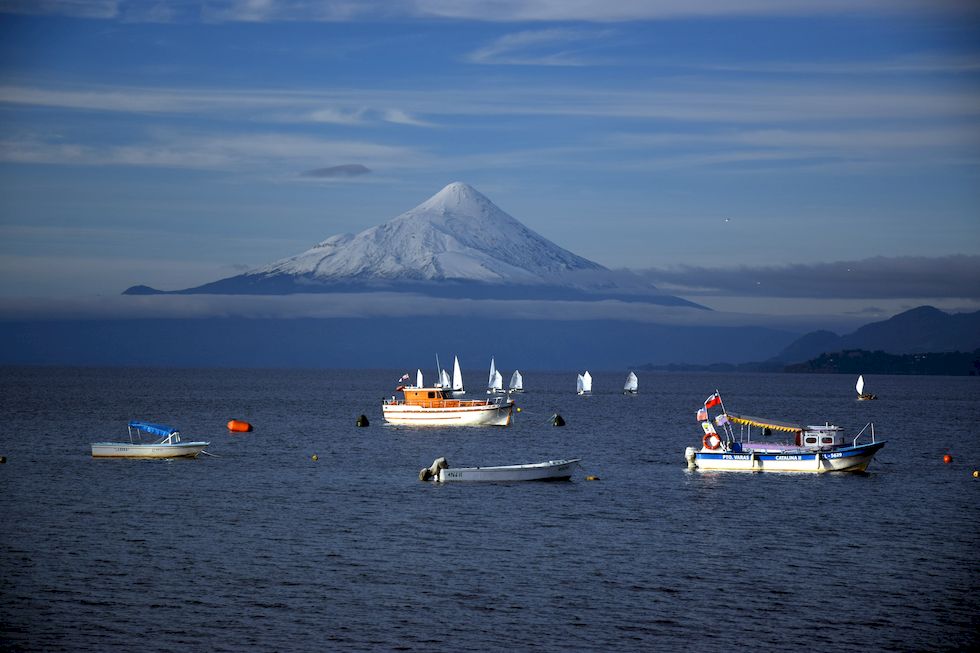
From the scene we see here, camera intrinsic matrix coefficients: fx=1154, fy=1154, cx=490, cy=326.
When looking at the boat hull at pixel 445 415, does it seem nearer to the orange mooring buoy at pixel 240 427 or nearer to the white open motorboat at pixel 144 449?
the orange mooring buoy at pixel 240 427

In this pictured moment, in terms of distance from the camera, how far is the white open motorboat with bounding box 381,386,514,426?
126 meters

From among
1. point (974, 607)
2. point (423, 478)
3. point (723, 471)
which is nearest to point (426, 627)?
point (974, 607)

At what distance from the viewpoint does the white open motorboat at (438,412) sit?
413 ft

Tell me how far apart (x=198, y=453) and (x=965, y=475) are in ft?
195

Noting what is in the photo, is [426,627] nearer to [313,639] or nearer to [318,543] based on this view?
[313,639]

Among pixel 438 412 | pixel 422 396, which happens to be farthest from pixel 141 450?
pixel 422 396

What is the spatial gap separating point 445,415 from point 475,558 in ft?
252

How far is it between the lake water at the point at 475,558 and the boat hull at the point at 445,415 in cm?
3323

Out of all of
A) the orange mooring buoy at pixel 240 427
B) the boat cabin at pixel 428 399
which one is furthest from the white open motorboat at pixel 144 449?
the boat cabin at pixel 428 399

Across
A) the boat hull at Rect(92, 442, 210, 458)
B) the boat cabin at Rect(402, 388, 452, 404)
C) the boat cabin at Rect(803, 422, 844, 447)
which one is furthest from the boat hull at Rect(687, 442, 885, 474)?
the boat cabin at Rect(402, 388, 452, 404)

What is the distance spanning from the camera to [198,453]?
93250mm

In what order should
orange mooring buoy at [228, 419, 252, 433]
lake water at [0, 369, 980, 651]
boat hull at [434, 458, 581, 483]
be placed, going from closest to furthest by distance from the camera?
lake water at [0, 369, 980, 651], boat hull at [434, 458, 581, 483], orange mooring buoy at [228, 419, 252, 433]

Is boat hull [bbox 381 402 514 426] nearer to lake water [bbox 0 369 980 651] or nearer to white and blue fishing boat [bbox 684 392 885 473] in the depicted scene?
lake water [bbox 0 369 980 651]

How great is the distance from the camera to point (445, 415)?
126 m
